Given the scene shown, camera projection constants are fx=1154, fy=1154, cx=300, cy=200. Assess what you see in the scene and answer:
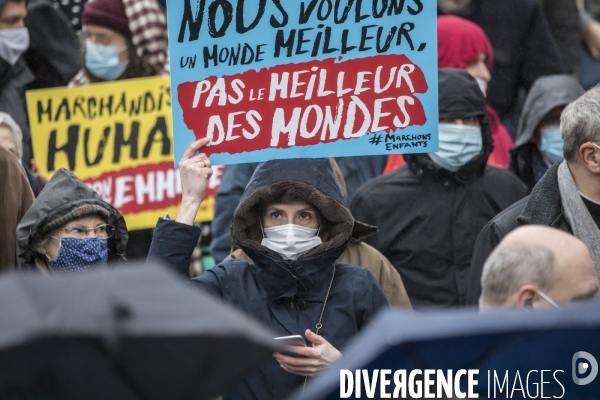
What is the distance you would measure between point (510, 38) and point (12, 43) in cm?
332

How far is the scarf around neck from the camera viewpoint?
175 inches

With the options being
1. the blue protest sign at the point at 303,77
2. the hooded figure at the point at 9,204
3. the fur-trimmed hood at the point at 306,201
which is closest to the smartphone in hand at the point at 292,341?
the fur-trimmed hood at the point at 306,201

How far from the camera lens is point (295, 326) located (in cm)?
446

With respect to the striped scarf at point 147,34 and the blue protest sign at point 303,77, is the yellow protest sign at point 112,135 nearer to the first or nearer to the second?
the striped scarf at point 147,34

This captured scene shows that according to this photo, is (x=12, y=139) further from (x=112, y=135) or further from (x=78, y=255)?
(x=78, y=255)

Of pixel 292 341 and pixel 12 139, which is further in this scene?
pixel 12 139

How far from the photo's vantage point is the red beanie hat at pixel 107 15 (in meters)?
7.45

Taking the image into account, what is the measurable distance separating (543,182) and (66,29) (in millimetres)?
4357

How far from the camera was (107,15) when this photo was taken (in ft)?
24.5

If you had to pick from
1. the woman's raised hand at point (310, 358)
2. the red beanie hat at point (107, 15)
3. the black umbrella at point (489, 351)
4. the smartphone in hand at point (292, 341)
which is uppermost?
the red beanie hat at point (107, 15)

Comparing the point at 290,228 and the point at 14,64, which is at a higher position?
the point at 14,64

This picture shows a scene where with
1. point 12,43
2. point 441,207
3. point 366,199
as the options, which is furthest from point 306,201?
point 12,43

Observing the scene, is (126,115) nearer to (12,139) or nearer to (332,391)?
(12,139)

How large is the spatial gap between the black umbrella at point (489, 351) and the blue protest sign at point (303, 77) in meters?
2.04
